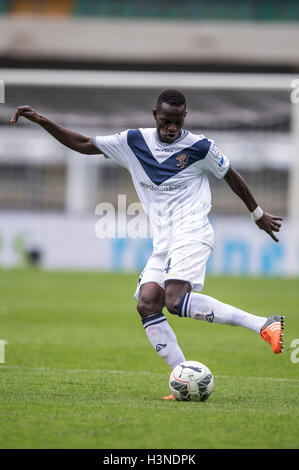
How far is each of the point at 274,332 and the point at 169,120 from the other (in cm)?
160

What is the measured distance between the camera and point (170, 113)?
5.80 m

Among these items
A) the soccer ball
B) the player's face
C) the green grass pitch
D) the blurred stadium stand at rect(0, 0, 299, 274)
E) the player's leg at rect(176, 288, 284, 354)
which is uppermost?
the blurred stadium stand at rect(0, 0, 299, 274)

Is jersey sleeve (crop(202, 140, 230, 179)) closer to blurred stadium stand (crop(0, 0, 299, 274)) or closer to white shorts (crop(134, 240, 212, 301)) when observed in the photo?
white shorts (crop(134, 240, 212, 301))

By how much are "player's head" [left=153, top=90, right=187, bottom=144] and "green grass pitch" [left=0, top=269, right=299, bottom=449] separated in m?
1.83

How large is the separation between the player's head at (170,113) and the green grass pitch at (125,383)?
1825 mm

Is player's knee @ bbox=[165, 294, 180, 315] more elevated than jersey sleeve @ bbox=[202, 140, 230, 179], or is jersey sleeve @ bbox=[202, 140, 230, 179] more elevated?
jersey sleeve @ bbox=[202, 140, 230, 179]

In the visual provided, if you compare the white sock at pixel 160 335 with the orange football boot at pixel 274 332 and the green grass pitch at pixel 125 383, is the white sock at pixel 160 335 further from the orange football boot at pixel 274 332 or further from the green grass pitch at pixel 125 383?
the orange football boot at pixel 274 332

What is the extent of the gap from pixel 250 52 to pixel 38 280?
19979 millimetres

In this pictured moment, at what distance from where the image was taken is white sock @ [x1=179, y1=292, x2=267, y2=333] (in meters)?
5.68

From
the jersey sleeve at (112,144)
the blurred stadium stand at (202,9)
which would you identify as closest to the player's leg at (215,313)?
the jersey sleeve at (112,144)

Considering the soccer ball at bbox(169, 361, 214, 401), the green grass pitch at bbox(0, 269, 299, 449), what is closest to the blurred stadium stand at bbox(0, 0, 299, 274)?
the green grass pitch at bbox(0, 269, 299, 449)

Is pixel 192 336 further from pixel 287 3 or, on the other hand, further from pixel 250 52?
pixel 287 3

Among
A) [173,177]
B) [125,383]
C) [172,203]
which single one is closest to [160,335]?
[125,383]

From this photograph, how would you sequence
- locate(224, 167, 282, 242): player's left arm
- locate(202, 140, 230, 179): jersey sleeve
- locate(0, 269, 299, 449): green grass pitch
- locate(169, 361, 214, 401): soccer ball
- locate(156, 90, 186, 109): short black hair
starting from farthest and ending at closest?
locate(224, 167, 282, 242): player's left arm < locate(202, 140, 230, 179): jersey sleeve < locate(156, 90, 186, 109): short black hair < locate(169, 361, 214, 401): soccer ball < locate(0, 269, 299, 449): green grass pitch
